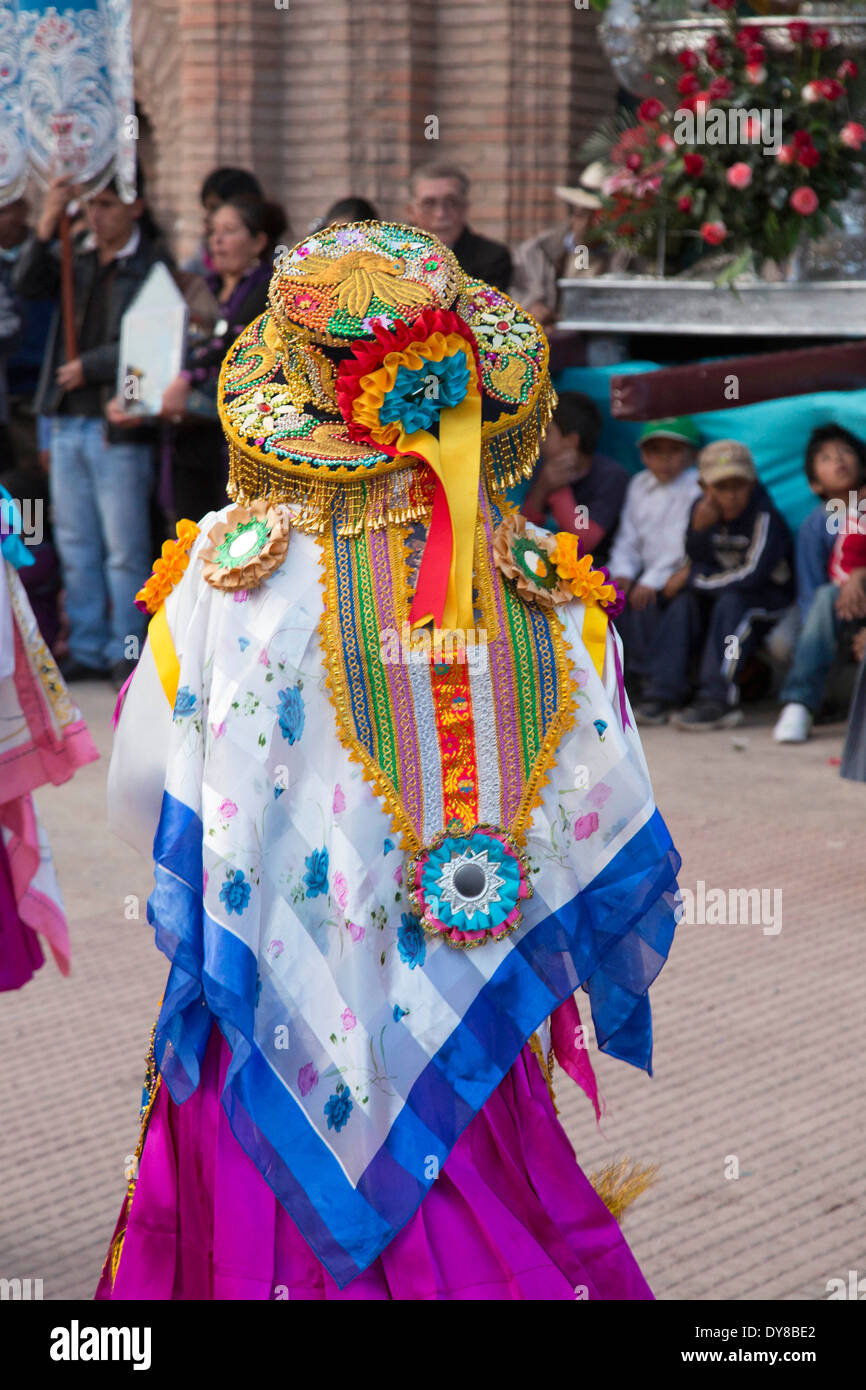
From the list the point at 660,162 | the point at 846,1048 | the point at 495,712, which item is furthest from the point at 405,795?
the point at 660,162

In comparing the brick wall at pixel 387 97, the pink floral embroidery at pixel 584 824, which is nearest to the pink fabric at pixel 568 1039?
the pink floral embroidery at pixel 584 824

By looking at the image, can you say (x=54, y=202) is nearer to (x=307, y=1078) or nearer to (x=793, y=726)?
(x=793, y=726)

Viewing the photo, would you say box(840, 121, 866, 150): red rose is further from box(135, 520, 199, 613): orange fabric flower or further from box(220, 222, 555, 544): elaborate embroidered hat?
box(135, 520, 199, 613): orange fabric flower

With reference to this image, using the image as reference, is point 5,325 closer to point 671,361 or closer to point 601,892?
point 671,361

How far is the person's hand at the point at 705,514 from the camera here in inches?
307

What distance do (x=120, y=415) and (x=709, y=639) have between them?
2.73 m

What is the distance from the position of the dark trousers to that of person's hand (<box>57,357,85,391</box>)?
280 centimetres

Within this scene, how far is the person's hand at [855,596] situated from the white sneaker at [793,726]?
450 millimetres

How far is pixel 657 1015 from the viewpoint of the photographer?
186 inches

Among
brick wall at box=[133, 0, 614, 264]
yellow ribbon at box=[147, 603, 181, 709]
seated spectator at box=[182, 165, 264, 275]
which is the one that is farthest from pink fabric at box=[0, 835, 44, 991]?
brick wall at box=[133, 0, 614, 264]

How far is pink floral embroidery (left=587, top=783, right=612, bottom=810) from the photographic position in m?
2.70

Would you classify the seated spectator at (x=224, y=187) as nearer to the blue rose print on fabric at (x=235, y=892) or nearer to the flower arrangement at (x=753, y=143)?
the flower arrangement at (x=753, y=143)

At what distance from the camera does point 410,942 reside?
104 inches

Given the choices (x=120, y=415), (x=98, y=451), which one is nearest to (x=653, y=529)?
(x=120, y=415)
